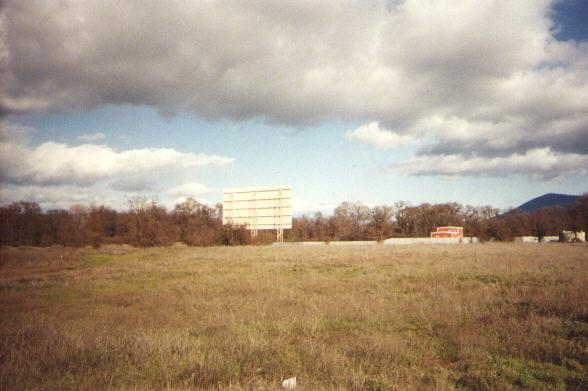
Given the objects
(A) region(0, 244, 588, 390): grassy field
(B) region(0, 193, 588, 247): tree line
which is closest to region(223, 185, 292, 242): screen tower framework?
(B) region(0, 193, 588, 247): tree line

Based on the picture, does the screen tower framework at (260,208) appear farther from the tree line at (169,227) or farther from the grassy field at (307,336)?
the grassy field at (307,336)

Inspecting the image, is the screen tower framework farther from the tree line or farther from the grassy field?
the grassy field

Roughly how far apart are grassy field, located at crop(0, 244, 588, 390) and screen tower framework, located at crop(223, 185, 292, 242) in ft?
170

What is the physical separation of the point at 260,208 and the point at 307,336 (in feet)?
203

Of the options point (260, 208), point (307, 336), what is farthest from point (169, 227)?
point (307, 336)

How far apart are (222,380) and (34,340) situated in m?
5.14

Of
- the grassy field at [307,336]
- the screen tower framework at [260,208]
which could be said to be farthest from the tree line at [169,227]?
the grassy field at [307,336]

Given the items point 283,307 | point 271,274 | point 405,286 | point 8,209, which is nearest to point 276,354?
point 283,307

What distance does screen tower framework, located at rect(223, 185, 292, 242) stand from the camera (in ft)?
222

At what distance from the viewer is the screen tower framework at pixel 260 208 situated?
67.8 m

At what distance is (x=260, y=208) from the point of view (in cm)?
6988

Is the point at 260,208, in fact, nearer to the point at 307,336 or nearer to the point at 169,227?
the point at 169,227

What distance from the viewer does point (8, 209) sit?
61844 mm

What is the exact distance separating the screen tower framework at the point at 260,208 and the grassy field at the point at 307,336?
51692mm
